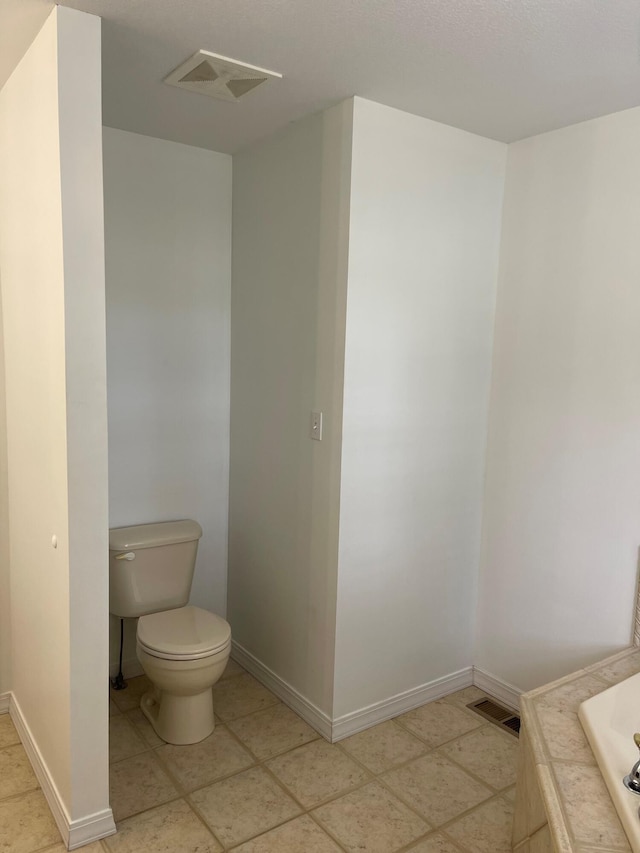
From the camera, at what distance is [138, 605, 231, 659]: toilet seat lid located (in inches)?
97.5

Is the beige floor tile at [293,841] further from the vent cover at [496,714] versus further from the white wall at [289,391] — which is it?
the vent cover at [496,714]

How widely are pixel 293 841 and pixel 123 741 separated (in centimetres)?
84

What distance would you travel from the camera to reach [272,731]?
271 cm

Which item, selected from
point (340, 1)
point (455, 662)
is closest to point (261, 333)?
point (340, 1)

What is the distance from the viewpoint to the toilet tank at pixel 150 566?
9.17 ft

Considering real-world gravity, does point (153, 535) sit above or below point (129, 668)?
above

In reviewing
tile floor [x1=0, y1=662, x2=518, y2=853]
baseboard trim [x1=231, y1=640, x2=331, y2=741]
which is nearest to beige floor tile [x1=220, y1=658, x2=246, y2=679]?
baseboard trim [x1=231, y1=640, x2=331, y2=741]

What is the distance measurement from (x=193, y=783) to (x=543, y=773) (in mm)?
1254

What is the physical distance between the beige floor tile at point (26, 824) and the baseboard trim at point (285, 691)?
3.29ft

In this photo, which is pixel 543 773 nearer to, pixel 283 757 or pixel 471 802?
pixel 471 802

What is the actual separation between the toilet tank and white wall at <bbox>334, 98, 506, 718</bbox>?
2.50 ft

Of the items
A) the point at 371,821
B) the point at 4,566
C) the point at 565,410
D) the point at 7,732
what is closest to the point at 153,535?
the point at 4,566

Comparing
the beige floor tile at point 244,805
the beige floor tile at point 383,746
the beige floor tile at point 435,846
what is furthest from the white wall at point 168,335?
the beige floor tile at point 435,846

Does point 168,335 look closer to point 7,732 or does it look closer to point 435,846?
point 7,732
